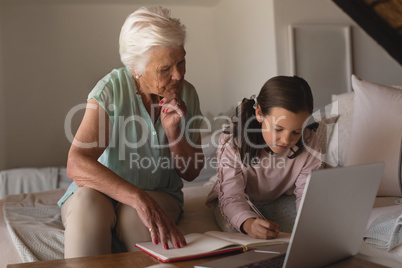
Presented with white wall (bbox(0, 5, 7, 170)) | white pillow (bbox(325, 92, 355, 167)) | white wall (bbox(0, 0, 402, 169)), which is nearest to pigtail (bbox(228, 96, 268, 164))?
white pillow (bbox(325, 92, 355, 167))

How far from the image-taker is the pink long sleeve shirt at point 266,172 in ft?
4.47

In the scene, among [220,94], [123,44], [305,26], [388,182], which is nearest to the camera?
[123,44]

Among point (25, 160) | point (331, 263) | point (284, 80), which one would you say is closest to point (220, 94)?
point (25, 160)

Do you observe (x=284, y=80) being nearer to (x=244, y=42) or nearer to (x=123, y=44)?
(x=123, y=44)

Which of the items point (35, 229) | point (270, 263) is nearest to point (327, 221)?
point (270, 263)

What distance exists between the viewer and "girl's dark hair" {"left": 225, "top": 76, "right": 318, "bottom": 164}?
1.28 metres

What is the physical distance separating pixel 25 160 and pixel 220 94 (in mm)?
1428

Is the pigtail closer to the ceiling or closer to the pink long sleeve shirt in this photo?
the pink long sleeve shirt

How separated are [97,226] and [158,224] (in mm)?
154

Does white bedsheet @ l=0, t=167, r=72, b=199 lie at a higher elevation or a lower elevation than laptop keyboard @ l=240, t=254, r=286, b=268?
lower

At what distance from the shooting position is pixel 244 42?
2998 mm

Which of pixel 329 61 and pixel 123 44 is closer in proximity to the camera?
pixel 123 44

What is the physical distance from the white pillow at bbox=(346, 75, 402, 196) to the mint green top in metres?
0.68

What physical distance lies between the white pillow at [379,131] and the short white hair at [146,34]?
78cm
